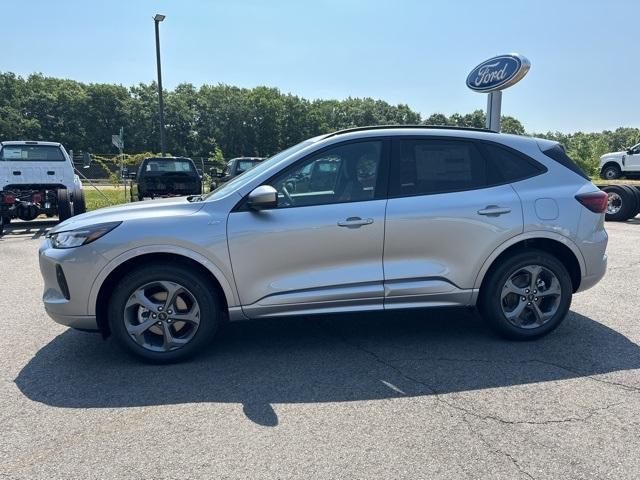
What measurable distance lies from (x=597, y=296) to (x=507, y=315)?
2.16m

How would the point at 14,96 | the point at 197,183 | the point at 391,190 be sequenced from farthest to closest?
the point at 14,96
the point at 197,183
the point at 391,190

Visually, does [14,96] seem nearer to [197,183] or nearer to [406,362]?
[197,183]

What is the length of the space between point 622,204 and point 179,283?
12.8 metres

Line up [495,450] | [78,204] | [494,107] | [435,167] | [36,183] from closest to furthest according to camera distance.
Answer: [495,450] < [435,167] < [78,204] < [36,183] < [494,107]

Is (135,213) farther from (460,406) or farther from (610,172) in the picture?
(610,172)

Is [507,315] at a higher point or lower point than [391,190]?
lower

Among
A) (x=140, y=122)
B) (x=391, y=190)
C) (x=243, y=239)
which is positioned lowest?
(x=243, y=239)

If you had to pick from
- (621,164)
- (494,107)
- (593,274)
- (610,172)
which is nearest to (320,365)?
(593,274)

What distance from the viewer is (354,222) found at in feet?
12.8

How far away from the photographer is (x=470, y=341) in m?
4.35

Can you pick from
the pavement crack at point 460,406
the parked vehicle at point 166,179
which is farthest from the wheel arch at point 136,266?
the parked vehicle at point 166,179

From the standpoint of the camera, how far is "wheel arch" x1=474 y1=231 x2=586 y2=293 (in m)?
4.18

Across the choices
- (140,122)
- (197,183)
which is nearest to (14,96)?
(140,122)

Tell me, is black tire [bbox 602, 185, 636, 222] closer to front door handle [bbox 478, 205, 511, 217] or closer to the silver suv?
the silver suv
